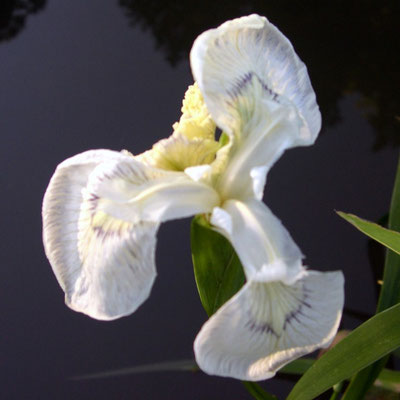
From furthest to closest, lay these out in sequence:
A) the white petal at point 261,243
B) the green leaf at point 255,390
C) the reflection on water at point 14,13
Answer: the reflection on water at point 14,13
the green leaf at point 255,390
the white petal at point 261,243

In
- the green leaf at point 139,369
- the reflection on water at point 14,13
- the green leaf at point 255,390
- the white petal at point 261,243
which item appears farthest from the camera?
the reflection on water at point 14,13

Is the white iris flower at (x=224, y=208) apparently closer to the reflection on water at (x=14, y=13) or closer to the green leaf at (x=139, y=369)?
the green leaf at (x=139, y=369)

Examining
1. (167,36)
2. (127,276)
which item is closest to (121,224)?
(127,276)

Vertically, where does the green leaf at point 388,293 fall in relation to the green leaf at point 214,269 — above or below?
below

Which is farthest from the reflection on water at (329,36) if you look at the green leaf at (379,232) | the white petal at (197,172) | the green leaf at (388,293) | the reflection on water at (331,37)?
the white petal at (197,172)

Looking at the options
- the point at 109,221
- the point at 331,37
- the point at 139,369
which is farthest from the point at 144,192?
the point at 331,37

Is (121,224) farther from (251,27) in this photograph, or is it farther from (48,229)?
(251,27)

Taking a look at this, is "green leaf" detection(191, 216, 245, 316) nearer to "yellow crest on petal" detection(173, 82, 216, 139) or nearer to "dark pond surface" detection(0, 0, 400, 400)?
"yellow crest on petal" detection(173, 82, 216, 139)
